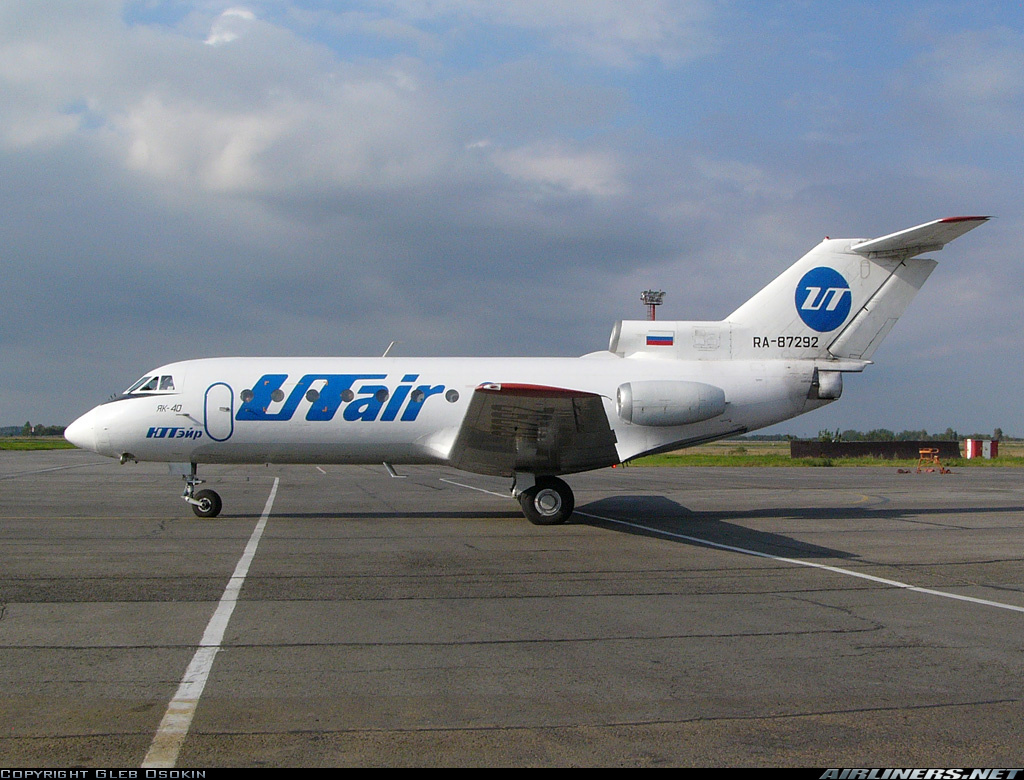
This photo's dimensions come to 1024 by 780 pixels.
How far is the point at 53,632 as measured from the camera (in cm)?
669

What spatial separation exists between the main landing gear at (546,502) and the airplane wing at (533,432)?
41cm

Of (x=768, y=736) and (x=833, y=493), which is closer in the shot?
(x=768, y=736)

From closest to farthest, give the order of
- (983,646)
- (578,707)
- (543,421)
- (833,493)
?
(578,707), (983,646), (543,421), (833,493)

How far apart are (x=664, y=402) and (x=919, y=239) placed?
19.6ft

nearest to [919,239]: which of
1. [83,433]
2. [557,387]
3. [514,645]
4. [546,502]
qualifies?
[557,387]

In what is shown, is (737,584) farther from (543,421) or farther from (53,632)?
(53,632)

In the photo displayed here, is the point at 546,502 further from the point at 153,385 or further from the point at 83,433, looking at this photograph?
the point at 83,433

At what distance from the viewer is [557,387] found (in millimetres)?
15320

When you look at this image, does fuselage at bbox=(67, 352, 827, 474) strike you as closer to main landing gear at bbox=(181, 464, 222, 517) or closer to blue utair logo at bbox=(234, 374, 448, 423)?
blue utair logo at bbox=(234, 374, 448, 423)

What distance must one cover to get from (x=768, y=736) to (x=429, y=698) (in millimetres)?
2013

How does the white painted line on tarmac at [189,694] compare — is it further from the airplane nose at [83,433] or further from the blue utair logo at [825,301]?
the blue utair logo at [825,301]

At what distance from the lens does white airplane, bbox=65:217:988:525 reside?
15148 millimetres

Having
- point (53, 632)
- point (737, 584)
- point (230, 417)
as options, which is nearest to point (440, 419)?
point (230, 417)

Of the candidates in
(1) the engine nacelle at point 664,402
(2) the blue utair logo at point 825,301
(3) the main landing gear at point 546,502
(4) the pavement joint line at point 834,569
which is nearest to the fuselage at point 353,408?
(1) the engine nacelle at point 664,402
